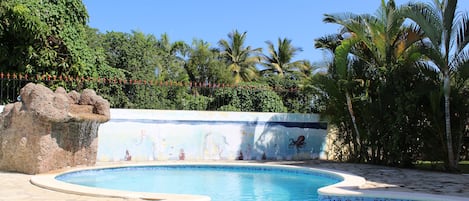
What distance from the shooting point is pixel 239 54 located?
3722 cm

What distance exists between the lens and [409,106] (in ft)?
39.4

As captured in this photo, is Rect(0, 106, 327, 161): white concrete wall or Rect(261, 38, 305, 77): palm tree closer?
Rect(0, 106, 327, 161): white concrete wall

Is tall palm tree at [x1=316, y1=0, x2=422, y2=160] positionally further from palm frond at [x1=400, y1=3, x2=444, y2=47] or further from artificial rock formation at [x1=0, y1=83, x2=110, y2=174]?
artificial rock formation at [x1=0, y1=83, x2=110, y2=174]

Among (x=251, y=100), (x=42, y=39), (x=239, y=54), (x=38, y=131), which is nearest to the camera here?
(x=38, y=131)

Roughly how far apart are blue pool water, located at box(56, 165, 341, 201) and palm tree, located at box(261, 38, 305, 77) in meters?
24.9

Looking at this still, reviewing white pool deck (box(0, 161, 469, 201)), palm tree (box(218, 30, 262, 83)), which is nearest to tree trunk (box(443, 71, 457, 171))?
white pool deck (box(0, 161, 469, 201))

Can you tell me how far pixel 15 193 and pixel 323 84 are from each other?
936cm

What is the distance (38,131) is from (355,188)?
6.62m

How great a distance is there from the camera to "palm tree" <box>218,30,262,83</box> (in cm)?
3653

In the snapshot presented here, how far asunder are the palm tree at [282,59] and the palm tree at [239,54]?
3.54 feet

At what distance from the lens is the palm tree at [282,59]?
37500mm

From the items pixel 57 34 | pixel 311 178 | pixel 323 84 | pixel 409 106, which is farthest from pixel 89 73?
pixel 409 106

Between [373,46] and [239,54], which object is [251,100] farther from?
[239,54]

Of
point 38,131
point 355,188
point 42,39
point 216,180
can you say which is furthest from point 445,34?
point 42,39
